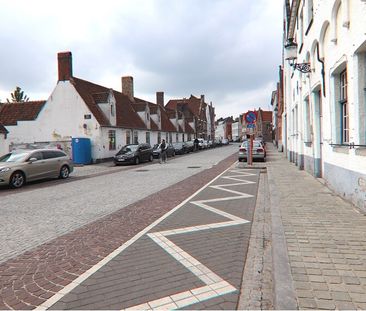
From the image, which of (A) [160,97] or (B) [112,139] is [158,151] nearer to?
(B) [112,139]

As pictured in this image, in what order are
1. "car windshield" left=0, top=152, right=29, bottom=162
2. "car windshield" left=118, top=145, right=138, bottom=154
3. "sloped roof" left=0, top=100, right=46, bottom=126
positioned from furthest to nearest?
"sloped roof" left=0, top=100, right=46, bottom=126 < "car windshield" left=118, top=145, right=138, bottom=154 < "car windshield" left=0, top=152, right=29, bottom=162

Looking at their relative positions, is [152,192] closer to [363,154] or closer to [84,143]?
[363,154]

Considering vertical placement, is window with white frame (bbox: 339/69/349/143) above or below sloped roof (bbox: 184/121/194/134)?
below

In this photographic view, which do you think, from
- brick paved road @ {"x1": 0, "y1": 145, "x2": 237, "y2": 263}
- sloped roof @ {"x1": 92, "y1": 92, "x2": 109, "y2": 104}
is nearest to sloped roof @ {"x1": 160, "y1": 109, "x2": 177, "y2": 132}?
sloped roof @ {"x1": 92, "y1": 92, "x2": 109, "y2": 104}

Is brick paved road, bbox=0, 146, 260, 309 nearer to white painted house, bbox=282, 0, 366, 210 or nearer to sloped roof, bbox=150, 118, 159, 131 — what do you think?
white painted house, bbox=282, 0, 366, 210

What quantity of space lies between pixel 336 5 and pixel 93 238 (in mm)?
7880

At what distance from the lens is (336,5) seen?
313 inches

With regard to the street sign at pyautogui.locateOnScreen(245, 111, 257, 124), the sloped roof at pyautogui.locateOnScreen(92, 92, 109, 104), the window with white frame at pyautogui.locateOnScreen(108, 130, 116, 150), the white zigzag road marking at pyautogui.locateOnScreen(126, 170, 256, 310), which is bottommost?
the white zigzag road marking at pyautogui.locateOnScreen(126, 170, 256, 310)

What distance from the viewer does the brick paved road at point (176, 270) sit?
10.9ft

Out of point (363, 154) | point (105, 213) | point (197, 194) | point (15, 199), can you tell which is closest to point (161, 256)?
point (105, 213)

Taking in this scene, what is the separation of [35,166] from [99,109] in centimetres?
1396

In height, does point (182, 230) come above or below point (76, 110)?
below

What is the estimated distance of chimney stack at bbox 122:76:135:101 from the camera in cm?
3875

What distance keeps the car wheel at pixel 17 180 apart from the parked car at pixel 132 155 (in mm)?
10328
